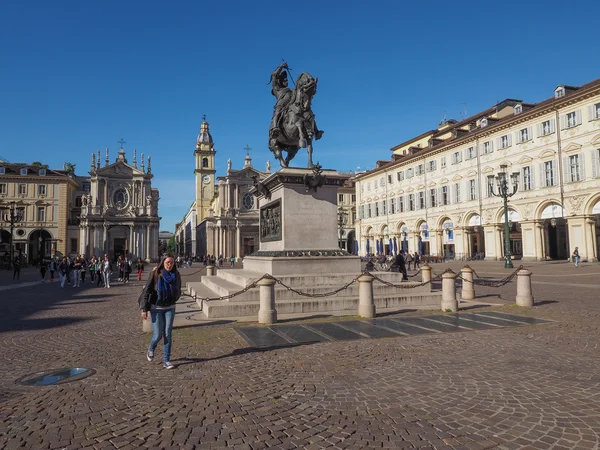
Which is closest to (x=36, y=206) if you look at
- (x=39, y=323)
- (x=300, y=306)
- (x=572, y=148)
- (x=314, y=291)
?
(x=39, y=323)

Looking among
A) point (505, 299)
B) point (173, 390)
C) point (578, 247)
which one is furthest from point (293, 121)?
point (578, 247)

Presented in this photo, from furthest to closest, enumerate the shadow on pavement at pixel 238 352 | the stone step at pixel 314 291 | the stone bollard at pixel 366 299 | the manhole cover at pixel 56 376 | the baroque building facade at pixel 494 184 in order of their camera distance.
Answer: the baroque building facade at pixel 494 184, the stone step at pixel 314 291, the stone bollard at pixel 366 299, the shadow on pavement at pixel 238 352, the manhole cover at pixel 56 376

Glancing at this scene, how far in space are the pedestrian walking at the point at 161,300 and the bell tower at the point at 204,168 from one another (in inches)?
3374

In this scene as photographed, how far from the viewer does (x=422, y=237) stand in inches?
2072

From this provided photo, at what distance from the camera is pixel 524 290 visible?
11492mm

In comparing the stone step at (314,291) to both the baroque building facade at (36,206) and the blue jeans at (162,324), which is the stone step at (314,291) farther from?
the baroque building facade at (36,206)

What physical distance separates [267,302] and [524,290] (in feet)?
24.4

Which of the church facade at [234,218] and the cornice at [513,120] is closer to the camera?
the cornice at [513,120]

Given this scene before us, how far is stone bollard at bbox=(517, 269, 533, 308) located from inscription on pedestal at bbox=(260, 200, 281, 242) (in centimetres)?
697

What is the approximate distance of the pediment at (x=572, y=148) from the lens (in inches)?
1341

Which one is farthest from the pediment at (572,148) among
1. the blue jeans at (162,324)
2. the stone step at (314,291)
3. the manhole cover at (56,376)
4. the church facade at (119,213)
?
the church facade at (119,213)

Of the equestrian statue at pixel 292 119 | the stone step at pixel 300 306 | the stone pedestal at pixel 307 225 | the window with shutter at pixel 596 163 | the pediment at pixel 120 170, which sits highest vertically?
the pediment at pixel 120 170

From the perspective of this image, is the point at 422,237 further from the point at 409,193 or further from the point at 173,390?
the point at 173,390

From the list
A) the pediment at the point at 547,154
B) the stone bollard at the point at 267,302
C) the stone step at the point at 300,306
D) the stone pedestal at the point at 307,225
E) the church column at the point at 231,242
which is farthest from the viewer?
the church column at the point at 231,242
